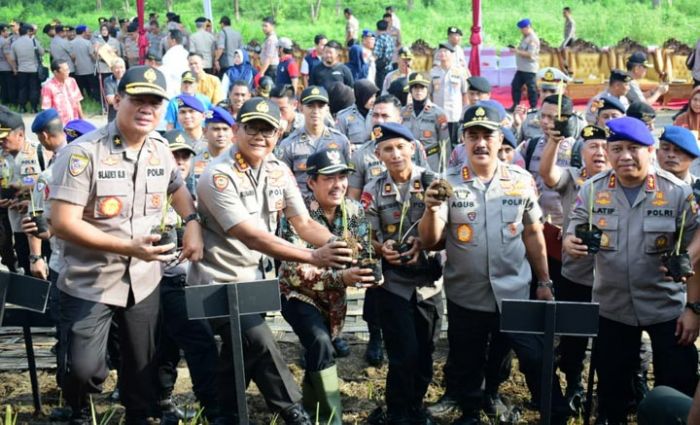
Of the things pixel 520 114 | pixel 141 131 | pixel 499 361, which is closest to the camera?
pixel 141 131

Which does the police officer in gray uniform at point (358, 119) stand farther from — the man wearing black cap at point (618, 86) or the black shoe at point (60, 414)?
the black shoe at point (60, 414)

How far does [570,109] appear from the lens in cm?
723

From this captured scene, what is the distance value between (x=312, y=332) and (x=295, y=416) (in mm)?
559

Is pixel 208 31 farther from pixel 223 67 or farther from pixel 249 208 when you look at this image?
pixel 249 208

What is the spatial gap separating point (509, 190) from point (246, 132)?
5.67 ft

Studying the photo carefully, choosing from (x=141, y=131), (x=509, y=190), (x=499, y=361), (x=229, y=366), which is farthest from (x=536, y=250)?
(x=141, y=131)

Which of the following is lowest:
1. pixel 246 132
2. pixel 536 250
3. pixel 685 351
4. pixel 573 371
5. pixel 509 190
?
pixel 573 371

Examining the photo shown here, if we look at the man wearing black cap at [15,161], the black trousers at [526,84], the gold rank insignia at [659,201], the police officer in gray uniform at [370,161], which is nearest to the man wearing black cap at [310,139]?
the police officer in gray uniform at [370,161]

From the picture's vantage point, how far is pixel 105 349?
5305 millimetres

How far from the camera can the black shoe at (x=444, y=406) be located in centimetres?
648

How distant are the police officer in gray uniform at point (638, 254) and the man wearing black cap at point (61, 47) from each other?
59.2 feet

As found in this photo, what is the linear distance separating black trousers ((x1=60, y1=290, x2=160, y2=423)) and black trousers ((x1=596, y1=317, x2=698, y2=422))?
2.84m

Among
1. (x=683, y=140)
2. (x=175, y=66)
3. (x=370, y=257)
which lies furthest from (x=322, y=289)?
(x=175, y=66)

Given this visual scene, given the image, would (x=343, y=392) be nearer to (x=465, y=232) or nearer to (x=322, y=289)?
(x=322, y=289)
